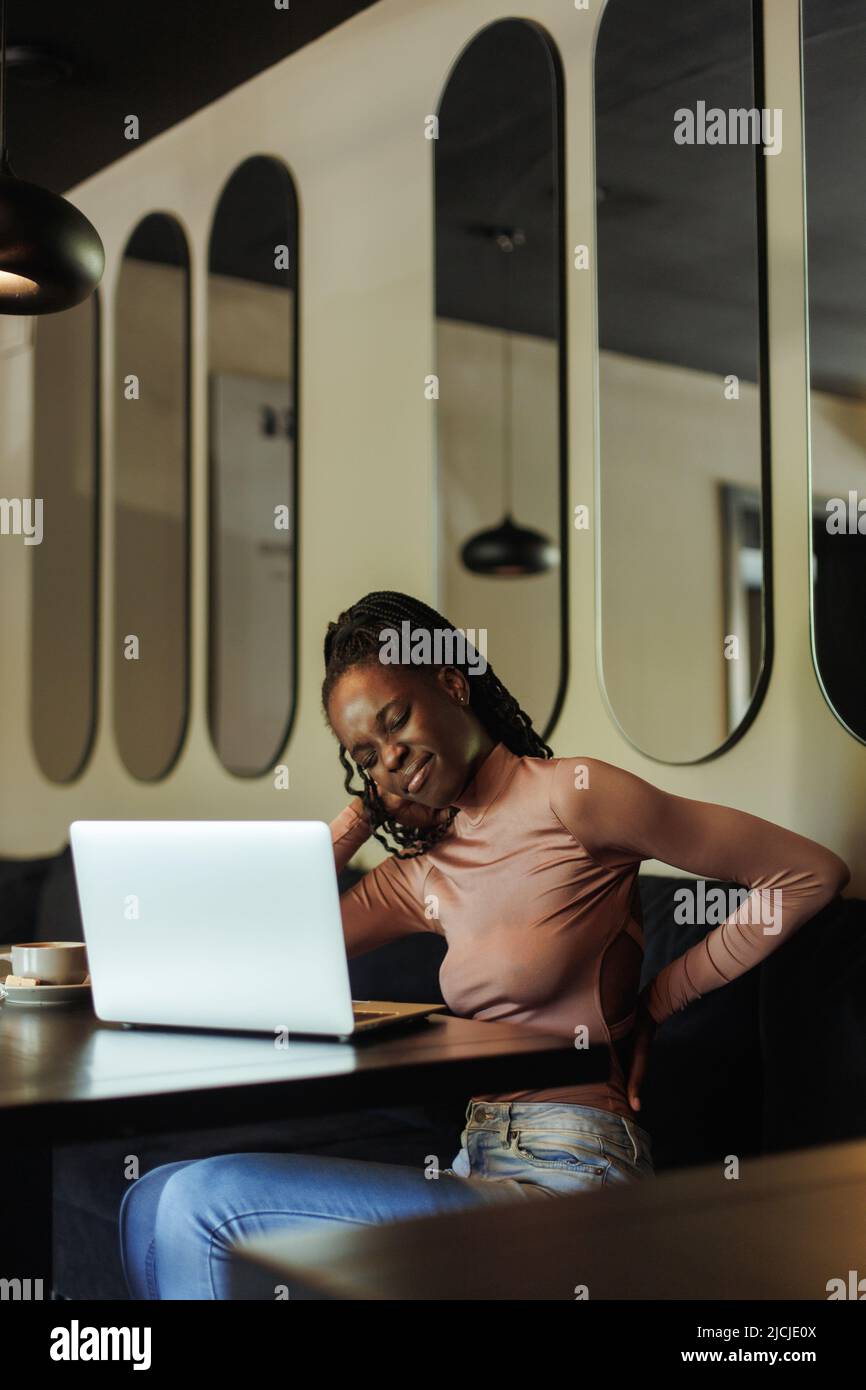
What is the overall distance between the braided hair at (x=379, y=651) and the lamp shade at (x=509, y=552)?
1017 mm

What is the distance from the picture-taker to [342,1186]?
158 cm

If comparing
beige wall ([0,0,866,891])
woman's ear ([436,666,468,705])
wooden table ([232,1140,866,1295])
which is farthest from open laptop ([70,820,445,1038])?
beige wall ([0,0,866,891])

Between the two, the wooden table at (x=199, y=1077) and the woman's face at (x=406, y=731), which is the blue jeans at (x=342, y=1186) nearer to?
the wooden table at (x=199, y=1077)

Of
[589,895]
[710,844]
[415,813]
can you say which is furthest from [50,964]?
[710,844]

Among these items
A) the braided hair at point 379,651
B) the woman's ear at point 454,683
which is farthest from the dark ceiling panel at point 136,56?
the woman's ear at point 454,683

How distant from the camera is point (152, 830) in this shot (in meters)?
1.66

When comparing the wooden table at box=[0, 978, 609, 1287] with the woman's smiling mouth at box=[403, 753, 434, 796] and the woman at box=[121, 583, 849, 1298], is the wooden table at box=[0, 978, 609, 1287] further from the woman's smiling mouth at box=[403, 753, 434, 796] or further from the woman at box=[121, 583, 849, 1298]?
the woman's smiling mouth at box=[403, 753, 434, 796]

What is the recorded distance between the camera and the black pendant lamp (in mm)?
2158

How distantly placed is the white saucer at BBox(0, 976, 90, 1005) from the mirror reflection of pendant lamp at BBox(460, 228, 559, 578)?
1.45 metres

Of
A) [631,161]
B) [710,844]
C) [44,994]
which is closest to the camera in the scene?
[710,844]

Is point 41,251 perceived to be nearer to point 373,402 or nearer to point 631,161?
point 631,161

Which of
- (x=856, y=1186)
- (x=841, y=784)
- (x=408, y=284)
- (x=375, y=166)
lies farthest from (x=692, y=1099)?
(x=375, y=166)

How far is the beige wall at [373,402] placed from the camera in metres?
2.47

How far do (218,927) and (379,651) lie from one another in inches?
17.0
